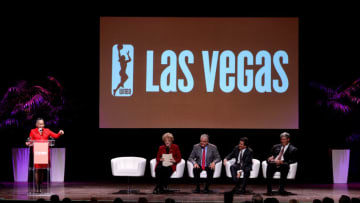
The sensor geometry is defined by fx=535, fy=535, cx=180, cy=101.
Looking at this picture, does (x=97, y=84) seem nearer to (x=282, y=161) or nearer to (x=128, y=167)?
(x=128, y=167)

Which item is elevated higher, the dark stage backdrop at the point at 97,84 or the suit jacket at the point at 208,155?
the dark stage backdrop at the point at 97,84

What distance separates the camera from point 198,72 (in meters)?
9.88

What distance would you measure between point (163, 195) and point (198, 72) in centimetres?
281

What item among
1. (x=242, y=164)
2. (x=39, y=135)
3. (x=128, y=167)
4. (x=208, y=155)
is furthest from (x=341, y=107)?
(x=39, y=135)

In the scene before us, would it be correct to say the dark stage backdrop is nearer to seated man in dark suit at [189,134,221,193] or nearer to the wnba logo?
the wnba logo

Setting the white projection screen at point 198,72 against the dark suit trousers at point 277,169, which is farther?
the white projection screen at point 198,72

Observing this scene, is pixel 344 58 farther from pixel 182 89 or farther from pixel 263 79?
pixel 182 89

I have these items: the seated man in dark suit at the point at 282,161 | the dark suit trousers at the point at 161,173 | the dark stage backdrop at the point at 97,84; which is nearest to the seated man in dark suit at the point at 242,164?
the seated man in dark suit at the point at 282,161

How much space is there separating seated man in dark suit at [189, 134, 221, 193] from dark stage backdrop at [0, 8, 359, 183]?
187cm

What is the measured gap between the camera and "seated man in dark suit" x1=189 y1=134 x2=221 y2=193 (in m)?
8.30

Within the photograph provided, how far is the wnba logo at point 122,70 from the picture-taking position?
391 inches

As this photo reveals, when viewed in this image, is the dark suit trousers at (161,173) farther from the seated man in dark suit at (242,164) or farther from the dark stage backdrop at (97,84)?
the dark stage backdrop at (97,84)

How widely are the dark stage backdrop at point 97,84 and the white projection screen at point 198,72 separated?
455 mm

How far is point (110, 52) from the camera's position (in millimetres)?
9961
